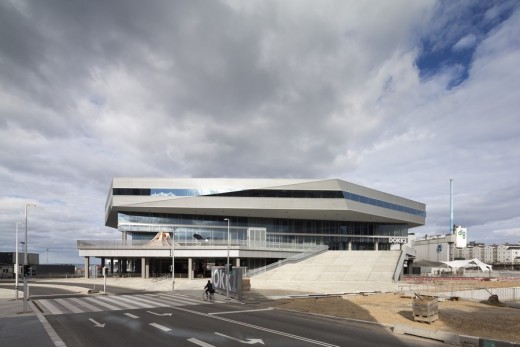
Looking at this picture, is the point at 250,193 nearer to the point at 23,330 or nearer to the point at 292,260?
the point at 292,260

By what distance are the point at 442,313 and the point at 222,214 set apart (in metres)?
52.5

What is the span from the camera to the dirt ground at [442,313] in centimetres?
1712

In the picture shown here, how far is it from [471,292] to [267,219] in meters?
45.8

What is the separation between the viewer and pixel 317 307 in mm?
24891

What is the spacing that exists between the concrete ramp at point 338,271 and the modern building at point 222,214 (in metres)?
5.37

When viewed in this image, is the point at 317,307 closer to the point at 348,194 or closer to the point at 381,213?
the point at 348,194

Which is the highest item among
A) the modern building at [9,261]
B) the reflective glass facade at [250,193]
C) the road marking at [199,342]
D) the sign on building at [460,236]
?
the reflective glass facade at [250,193]

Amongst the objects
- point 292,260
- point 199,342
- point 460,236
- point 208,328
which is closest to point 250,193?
point 292,260

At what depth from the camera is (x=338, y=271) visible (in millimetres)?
53281

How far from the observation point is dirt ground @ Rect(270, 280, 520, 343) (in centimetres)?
1712

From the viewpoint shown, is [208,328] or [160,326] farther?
[160,326]

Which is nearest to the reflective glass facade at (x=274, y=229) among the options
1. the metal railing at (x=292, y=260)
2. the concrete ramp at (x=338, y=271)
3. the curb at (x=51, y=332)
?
the metal railing at (x=292, y=260)

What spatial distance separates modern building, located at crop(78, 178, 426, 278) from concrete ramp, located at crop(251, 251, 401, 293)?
5366 mm

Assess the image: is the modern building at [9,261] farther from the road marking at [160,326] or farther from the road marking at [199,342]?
the road marking at [199,342]
